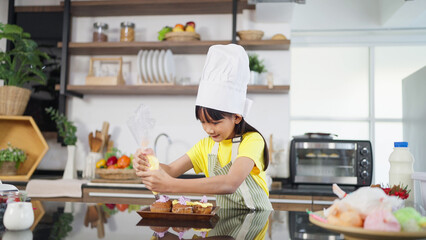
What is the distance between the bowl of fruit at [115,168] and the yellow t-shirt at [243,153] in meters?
1.25

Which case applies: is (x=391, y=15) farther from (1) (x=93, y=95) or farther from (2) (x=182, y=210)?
(2) (x=182, y=210)

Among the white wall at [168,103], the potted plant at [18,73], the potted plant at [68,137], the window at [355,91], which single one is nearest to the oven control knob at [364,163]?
the white wall at [168,103]

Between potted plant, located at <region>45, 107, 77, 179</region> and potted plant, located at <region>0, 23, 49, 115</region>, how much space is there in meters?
0.21

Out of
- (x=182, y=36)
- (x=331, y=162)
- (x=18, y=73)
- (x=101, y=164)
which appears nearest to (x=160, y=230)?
(x=101, y=164)

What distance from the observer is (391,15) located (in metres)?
3.61

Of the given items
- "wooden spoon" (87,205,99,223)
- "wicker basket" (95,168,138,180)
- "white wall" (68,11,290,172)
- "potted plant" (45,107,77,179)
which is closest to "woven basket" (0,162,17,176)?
"potted plant" (45,107,77,179)

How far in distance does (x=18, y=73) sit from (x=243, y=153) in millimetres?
2365

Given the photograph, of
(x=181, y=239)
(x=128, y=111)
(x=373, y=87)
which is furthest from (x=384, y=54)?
(x=181, y=239)

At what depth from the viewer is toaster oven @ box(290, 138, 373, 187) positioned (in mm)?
2936

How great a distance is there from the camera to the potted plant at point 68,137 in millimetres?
3150

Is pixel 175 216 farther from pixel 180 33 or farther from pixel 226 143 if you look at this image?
pixel 180 33

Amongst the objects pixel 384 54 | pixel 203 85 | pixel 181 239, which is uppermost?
pixel 384 54

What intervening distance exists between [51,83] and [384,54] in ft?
10.2

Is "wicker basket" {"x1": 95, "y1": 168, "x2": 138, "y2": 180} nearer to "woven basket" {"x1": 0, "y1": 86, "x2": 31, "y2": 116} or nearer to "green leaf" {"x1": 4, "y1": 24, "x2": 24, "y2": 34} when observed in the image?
"woven basket" {"x1": 0, "y1": 86, "x2": 31, "y2": 116}
